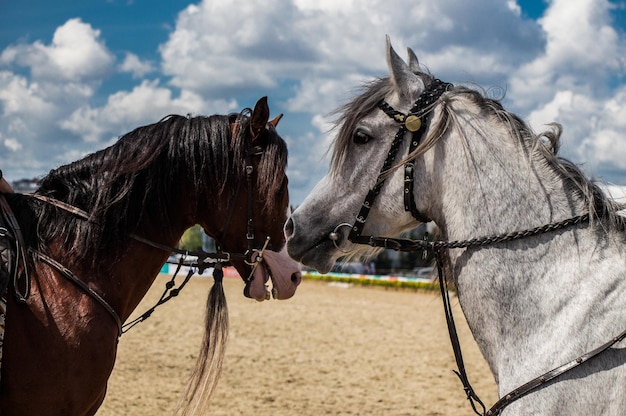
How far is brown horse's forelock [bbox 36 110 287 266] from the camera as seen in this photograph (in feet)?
9.73

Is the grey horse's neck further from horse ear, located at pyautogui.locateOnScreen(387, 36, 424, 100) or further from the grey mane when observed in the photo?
horse ear, located at pyautogui.locateOnScreen(387, 36, 424, 100)

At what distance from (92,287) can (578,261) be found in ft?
6.85

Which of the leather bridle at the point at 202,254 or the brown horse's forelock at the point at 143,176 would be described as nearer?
the leather bridle at the point at 202,254

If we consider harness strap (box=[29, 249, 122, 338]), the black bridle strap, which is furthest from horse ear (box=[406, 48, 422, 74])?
harness strap (box=[29, 249, 122, 338])

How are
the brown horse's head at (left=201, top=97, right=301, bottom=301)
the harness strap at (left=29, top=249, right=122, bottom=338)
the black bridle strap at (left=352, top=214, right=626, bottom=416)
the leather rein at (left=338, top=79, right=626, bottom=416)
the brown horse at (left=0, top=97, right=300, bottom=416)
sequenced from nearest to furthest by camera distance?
the black bridle strap at (left=352, top=214, right=626, bottom=416) < the leather rein at (left=338, top=79, right=626, bottom=416) < the brown horse at (left=0, top=97, right=300, bottom=416) < the harness strap at (left=29, top=249, right=122, bottom=338) < the brown horse's head at (left=201, top=97, right=301, bottom=301)

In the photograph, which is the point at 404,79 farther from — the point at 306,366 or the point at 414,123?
the point at 306,366

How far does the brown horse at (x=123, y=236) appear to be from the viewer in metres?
2.71

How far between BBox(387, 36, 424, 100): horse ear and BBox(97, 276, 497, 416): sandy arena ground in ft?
19.5

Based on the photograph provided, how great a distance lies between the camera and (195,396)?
3383 mm

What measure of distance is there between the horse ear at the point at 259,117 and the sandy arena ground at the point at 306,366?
508cm

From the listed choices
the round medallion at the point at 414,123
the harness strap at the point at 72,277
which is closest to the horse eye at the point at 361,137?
the round medallion at the point at 414,123

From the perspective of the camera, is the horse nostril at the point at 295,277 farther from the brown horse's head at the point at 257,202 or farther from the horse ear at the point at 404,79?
the horse ear at the point at 404,79

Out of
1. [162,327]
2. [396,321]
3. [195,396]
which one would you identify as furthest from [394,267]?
[195,396]

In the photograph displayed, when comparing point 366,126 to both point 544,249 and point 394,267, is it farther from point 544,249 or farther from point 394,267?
point 394,267
